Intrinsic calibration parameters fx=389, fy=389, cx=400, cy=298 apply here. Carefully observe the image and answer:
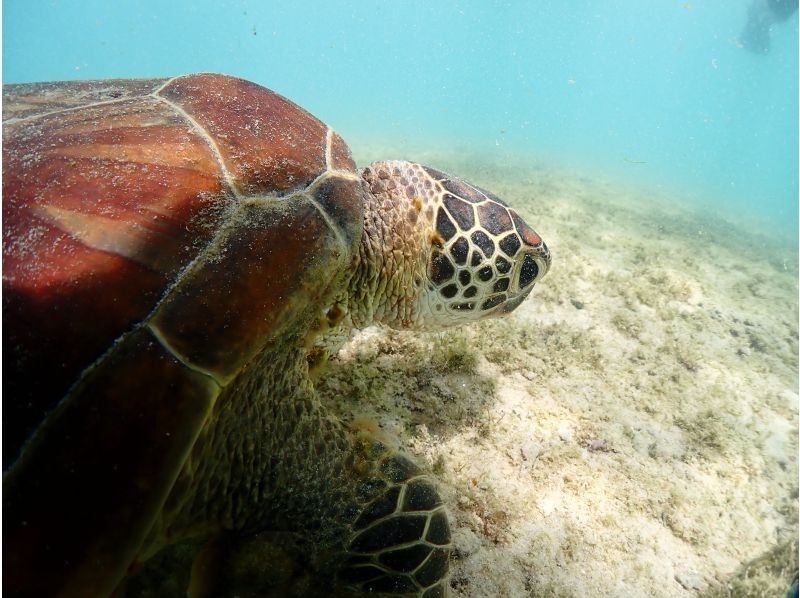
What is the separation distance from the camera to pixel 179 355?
1141mm

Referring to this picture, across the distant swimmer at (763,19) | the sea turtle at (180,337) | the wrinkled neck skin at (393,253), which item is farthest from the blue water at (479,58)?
the sea turtle at (180,337)

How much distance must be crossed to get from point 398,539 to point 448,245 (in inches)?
55.8

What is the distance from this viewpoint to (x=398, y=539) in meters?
1.50

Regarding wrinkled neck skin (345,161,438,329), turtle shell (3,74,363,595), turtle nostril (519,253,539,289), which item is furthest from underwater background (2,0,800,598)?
turtle nostril (519,253,539,289)

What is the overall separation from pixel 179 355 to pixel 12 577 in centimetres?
62

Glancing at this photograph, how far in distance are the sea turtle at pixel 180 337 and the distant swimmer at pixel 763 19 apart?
131 ft

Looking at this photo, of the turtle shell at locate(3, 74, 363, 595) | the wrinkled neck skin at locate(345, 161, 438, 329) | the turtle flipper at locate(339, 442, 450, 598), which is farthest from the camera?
the wrinkled neck skin at locate(345, 161, 438, 329)

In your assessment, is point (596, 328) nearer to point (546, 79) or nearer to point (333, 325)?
point (333, 325)

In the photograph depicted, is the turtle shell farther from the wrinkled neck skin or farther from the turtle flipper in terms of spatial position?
the turtle flipper

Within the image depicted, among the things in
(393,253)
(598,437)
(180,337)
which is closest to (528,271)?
(393,253)

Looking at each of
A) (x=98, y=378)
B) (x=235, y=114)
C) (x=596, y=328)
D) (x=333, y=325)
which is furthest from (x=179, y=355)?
(x=596, y=328)

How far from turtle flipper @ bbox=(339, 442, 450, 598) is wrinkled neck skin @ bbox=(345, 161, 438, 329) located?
869mm

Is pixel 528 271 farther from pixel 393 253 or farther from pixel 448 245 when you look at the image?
pixel 393 253

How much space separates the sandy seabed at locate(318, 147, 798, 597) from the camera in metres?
2.11
